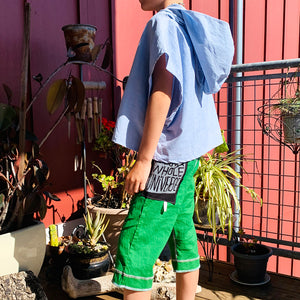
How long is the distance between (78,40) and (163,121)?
4.03ft

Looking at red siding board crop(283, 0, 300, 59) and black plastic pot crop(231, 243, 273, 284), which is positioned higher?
red siding board crop(283, 0, 300, 59)

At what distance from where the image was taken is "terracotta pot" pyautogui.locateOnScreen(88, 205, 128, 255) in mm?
2416

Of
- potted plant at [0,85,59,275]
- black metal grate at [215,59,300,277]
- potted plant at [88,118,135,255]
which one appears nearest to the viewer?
potted plant at [0,85,59,275]

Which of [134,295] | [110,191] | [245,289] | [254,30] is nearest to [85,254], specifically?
[110,191]

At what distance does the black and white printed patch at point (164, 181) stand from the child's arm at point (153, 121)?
0.04 meters

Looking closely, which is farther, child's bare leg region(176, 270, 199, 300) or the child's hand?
child's bare leg region(176, 270, 199, 300)

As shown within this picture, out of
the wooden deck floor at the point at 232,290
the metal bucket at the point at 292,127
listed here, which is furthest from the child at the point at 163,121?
the metal bucket at the point at 292,127

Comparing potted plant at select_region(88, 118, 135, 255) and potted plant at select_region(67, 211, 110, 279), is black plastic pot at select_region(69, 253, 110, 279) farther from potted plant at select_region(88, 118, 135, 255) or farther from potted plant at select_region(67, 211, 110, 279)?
potted plant at select_region(88, 118, 135, 255)

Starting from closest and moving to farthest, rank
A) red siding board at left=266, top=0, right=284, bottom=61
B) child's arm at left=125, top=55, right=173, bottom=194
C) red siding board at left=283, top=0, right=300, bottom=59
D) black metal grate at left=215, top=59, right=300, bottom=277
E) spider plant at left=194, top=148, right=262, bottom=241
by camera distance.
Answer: child's arm at left=125, top=55, right=173, bottom=194, spider plant at left=194, top=148, right=262, bottom=241, black metal grate at left=215, top=59, right=300, bottom=277, red siding board at left=266, top=0, right=284, bottom=61, red siding board at left=283, top=0, right=300, bottom=59

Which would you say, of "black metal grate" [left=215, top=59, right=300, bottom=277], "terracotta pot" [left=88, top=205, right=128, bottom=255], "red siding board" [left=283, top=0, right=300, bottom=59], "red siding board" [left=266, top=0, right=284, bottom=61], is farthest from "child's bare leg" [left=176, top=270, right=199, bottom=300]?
"red siding board" [left=283, top=0, right=300, bottom=59]

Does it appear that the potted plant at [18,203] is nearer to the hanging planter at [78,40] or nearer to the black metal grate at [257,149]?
the hanging planter at [78,40]

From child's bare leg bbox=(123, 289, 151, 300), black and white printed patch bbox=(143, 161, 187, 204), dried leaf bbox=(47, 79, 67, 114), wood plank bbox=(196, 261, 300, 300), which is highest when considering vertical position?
dried leaf bbox=(47, 79, 67, 114)

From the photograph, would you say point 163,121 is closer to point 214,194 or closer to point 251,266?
point 214,194

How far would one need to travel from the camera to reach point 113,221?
8.09 ft
